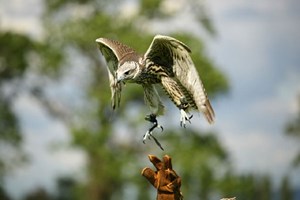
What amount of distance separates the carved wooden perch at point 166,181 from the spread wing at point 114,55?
0.91 m

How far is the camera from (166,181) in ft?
29.0

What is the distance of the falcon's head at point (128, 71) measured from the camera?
8.98 m

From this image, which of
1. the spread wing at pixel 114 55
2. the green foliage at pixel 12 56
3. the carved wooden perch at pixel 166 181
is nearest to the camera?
the carved wooden perch at pixel 166 181

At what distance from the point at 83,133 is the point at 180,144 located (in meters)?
3.33

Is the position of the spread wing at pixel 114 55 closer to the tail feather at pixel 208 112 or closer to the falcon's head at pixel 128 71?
the falcon's head at pixel 128 71

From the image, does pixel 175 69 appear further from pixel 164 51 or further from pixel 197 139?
pixel 197 139

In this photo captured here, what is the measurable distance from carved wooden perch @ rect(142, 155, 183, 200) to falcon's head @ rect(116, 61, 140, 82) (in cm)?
74

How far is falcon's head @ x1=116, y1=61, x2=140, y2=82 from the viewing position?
898 cm

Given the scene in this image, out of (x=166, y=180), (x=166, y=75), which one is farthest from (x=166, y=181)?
(x=166, y=75)

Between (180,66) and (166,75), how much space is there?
Result: 0.71 ft

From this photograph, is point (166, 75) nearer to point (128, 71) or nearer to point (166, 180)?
point (128, 71)

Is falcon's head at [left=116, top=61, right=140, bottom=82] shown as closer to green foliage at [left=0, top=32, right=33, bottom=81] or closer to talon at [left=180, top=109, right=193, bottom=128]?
talon at [left=180, top=109, right=193, bottom=128]

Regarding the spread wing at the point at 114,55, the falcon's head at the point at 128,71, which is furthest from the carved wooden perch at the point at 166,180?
the spread wing at the point at 114,55

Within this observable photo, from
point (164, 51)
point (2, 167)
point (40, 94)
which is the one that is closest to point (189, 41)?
point (40, 94)
